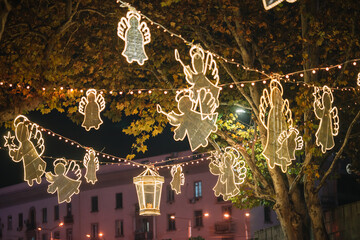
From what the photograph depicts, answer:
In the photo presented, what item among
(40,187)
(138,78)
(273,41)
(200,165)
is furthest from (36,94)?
(40,187)

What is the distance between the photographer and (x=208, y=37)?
17516 mm

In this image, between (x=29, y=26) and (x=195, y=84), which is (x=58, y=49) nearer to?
(x=29, y=26)

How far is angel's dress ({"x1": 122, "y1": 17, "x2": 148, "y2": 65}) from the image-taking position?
10.6m

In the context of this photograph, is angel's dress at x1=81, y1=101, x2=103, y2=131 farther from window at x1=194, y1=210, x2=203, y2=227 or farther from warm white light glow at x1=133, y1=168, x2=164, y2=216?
window at x1=194, y1=210, x2=203, y2=227

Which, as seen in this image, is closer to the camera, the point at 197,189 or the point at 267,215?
the point at 267,215

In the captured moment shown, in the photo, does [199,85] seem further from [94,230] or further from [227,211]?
[94,230]

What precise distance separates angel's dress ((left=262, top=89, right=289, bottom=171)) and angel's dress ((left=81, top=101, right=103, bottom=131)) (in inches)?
147

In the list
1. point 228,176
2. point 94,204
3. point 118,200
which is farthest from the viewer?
point 94,204

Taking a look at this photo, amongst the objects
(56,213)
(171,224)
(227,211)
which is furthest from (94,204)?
(227,211)

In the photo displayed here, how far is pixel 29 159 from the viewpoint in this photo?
13.4 meters

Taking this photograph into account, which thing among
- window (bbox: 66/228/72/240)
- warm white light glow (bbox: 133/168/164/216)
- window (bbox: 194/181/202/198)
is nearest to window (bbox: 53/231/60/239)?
window (bbox: 66/228/72/240)

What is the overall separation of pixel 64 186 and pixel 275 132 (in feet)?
20.0

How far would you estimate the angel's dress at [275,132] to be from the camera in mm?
12445

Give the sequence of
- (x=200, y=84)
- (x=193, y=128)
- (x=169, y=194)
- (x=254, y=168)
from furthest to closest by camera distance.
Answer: (x=169, y=194)
(x=254, y=168)
(x=193, y=128)
(x=200, y=84)
